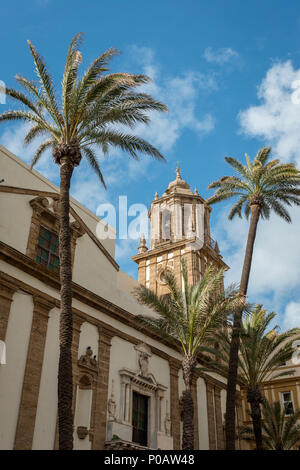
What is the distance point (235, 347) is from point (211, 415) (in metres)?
7.70

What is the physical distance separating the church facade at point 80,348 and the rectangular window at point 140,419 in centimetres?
4

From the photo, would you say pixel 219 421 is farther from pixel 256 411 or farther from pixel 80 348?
pixel 80 348

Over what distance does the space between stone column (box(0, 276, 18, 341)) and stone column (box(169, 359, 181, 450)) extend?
437 inches

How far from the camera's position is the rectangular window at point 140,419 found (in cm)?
2211

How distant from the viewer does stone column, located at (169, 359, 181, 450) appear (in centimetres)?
2433

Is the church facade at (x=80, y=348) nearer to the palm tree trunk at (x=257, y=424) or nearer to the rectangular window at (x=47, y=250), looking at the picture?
the rectangular window at (x=47, y=250)

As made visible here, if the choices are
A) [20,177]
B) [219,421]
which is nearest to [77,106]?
[20,177]

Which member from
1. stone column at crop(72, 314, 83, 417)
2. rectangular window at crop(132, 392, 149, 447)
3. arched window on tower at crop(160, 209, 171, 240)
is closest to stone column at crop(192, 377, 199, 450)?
rectangular window at crop(132, 392, 149, 447)

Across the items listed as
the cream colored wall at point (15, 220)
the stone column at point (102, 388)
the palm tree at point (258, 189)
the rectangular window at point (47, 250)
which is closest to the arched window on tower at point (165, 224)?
the palm tree at point (258, 189)

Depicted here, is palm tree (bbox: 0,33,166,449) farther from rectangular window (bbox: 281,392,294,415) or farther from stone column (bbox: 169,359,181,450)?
rectangular window (bbox: 281,392,294,415)

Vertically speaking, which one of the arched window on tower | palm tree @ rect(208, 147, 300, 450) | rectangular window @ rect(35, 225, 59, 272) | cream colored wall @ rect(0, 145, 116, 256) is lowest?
rectangular window @ rect(35, 225, 59, 272)
